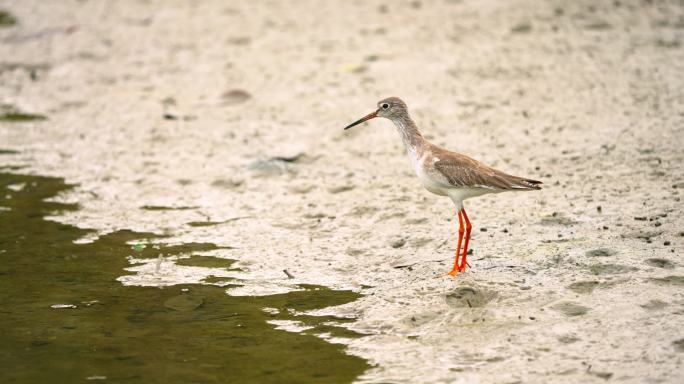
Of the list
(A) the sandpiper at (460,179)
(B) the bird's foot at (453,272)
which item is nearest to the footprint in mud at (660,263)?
(A) the sandpiper at (460,179)

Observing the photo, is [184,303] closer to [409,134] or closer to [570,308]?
[409,134]

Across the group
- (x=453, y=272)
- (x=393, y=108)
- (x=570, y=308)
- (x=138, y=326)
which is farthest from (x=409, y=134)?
(x=138, y=326)

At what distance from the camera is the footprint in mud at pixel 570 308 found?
6801mm

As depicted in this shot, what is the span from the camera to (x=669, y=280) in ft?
23.0

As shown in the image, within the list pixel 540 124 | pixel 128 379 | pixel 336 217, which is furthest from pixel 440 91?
pixel 128 379

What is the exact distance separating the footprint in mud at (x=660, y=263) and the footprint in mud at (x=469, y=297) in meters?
1.27

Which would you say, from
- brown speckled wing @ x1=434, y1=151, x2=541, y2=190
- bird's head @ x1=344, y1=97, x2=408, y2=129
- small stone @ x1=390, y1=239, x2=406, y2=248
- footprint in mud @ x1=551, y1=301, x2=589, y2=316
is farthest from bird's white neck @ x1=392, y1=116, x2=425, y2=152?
→ footprint in mud @ x1=551, y1=301, x2=589, y2=316

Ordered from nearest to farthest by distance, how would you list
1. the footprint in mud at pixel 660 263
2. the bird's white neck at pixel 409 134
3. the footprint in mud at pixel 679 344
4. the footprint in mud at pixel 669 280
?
the footprint in mud at pixel 679 344, the footprint in mud at pixel 669 280, the footprint in mud at pixel 660 263, the bird's white neck at pixel 409 134

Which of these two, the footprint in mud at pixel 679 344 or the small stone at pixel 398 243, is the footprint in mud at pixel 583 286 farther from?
the small stone at pixel 398 243

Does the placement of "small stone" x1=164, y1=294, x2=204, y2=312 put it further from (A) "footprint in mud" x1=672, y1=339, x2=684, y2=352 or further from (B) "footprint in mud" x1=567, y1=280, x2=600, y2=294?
(A) "footprint in mud" x1=672, y1=339, x2=684, y2=352

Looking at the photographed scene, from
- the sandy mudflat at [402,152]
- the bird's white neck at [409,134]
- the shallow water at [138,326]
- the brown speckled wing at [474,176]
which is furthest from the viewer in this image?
the bird's white neck at [409,134]

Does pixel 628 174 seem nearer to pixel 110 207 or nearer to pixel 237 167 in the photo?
pixel 237 167

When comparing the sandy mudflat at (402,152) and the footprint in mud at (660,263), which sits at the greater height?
the sandy mudflat at (402,152)

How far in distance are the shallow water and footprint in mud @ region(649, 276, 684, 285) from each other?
228cm
